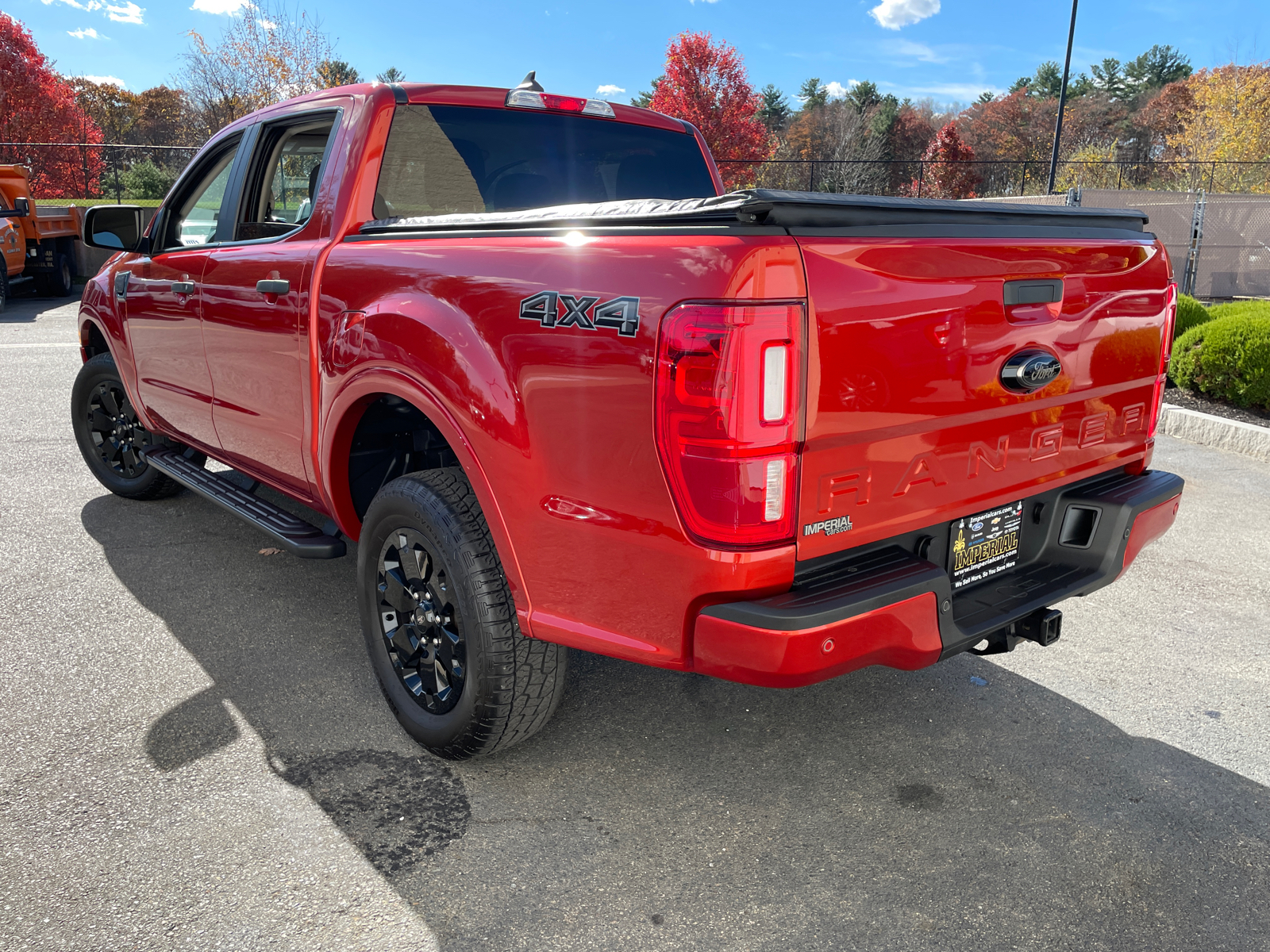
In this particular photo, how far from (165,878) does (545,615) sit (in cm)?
115

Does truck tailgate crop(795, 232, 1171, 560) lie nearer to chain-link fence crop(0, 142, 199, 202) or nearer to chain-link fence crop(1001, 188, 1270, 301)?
chain-link fence crop(1001, 188, 1270, 301)

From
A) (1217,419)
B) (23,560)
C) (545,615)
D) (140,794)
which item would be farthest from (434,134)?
(1217,419)

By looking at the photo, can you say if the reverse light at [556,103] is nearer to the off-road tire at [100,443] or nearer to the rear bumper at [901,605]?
the rear bumper at [901,605]

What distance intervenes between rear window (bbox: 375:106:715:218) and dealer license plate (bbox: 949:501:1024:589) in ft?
6.64

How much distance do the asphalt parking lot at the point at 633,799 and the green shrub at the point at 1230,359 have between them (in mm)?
4520

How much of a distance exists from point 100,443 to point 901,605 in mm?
5039

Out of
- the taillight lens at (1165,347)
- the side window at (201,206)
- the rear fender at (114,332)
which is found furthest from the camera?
the rear fender at (114,332)

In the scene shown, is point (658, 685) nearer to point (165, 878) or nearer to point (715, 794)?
point (715, 794)

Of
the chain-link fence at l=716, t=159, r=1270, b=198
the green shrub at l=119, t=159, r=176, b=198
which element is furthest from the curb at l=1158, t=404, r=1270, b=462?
the green shrub at l=119, t=159, r=176, b=198

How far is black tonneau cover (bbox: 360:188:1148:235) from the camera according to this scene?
1982mm

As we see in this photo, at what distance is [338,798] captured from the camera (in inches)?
106

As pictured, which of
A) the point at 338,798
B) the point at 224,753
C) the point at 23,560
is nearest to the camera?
the point at 338,798

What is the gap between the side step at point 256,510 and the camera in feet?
11.0

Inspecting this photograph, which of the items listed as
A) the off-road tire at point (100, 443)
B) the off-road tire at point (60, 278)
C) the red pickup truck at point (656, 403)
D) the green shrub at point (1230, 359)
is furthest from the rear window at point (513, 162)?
the off-road tire at point (60, 278)
